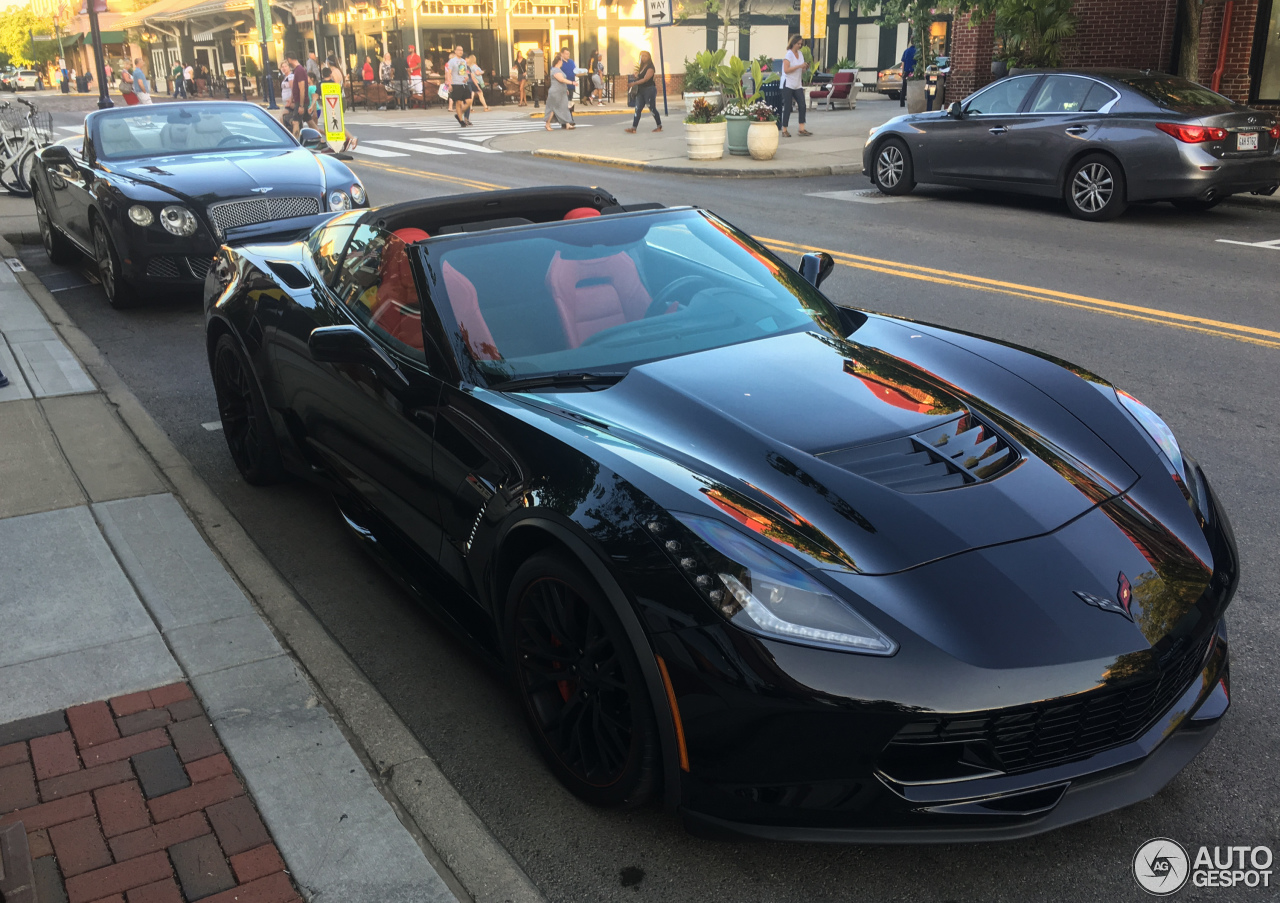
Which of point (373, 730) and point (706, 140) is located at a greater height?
point (706, 140)

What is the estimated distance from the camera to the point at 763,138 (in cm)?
1847

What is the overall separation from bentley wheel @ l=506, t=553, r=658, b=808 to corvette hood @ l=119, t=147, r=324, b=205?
22.4 ft

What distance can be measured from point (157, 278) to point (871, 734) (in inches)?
313

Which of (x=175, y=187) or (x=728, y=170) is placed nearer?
(x=175, y=187)

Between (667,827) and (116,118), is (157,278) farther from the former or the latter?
(667,827)

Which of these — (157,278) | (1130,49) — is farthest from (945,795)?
(1130,49)

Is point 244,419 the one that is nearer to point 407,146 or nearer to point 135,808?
point 135,808

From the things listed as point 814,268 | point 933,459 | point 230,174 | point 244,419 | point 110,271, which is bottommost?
point 244,419

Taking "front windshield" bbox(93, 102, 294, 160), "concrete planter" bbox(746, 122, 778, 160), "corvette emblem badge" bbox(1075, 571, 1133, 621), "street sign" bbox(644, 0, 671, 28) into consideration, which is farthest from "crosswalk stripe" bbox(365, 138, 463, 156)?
"corvette emblem badge" bbox(1075, 571, 1133, 621)

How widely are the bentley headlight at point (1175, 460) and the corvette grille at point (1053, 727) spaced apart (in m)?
0.68

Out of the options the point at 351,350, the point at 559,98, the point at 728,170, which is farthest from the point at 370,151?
the point at 351,350

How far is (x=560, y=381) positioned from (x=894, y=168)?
12.7m

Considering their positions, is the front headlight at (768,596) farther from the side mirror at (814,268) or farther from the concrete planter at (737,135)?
the concrete planter at (737,135)

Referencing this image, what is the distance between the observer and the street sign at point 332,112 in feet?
75.0
